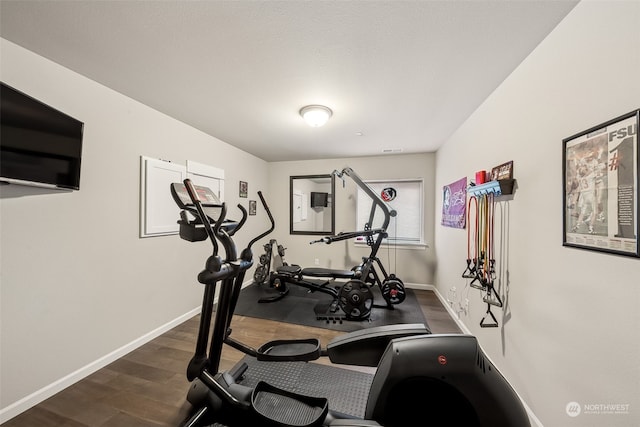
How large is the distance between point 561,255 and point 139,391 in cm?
291

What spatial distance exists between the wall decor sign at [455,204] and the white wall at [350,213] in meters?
0.79

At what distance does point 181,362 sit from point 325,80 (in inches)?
108

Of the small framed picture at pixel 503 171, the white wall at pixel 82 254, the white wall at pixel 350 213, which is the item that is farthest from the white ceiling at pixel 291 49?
the white wall at pixel 350 213

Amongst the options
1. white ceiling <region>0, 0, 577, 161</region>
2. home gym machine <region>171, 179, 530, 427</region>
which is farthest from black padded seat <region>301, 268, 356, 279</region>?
white ceiling <region>0, 0, 577, 161</region>

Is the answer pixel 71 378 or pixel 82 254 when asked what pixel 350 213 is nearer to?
pixel 82 254

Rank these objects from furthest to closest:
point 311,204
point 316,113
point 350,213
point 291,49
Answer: point 311,204 < point 350,213 < point 316,113 < point 291,49

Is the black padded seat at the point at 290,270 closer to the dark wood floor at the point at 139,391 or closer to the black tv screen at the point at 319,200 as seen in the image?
the dark wood floor at the point at 139,391

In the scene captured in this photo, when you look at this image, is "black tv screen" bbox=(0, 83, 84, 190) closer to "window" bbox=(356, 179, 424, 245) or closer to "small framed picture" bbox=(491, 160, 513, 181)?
A: "small framed picture" bbox=(491, 160, 513, 181)

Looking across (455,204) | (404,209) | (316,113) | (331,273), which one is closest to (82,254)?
(316,113)

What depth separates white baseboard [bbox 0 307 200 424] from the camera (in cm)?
145

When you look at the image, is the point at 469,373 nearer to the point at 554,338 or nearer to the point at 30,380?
the point at 554,338

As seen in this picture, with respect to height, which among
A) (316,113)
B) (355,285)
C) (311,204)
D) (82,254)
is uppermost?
(316,113)

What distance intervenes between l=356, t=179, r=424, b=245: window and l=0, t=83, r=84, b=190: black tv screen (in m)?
3.76

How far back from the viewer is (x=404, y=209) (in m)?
4.13
